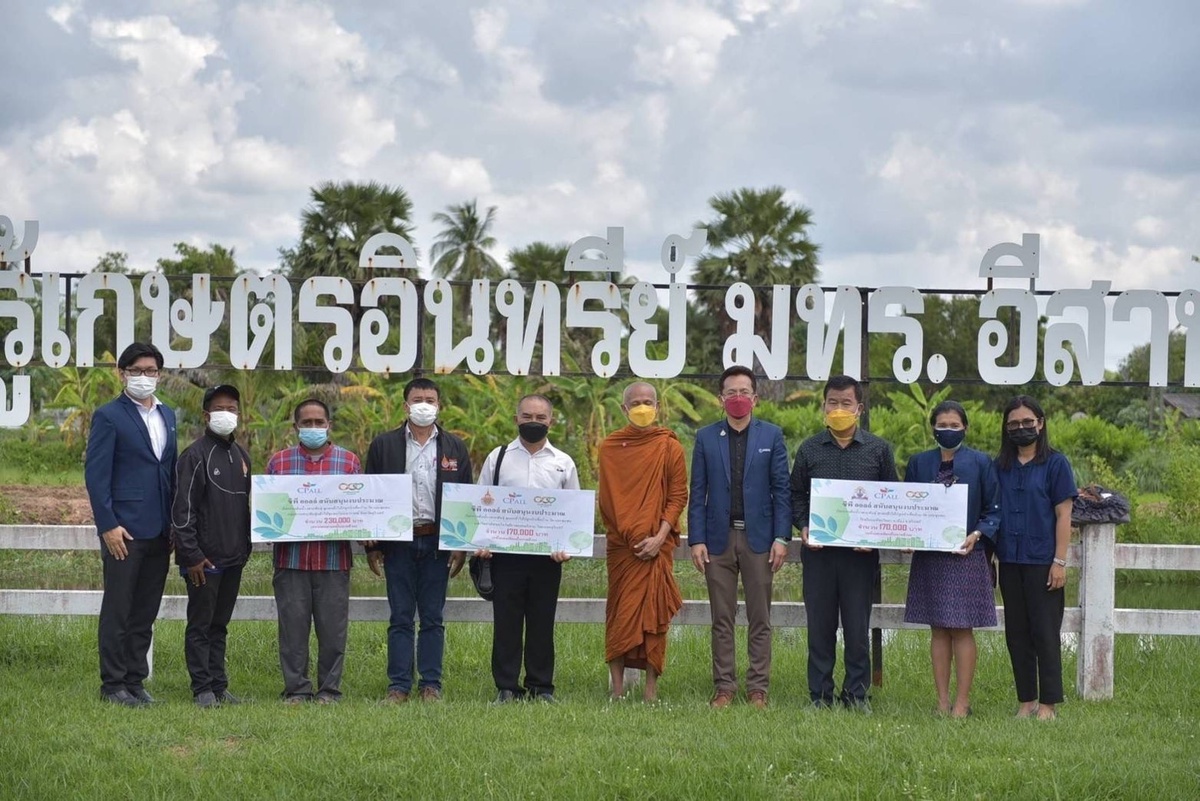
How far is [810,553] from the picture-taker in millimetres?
7195

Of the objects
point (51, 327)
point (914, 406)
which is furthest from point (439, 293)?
point (914, 406)

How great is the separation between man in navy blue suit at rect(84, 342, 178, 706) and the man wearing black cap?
0.53 feet

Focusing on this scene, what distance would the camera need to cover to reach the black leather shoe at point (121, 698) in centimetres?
687

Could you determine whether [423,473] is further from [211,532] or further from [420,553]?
[211,532]

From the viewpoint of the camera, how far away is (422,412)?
23.4 ft

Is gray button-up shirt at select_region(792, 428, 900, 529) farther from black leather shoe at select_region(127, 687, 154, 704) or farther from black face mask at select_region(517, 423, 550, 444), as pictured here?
black leather shoe at select_region(127, 687, 154, 704)

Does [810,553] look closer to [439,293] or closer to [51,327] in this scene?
[439,293]

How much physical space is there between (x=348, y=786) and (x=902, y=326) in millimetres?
5790

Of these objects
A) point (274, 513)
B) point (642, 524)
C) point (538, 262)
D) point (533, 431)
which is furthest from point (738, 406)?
point (538, 262)

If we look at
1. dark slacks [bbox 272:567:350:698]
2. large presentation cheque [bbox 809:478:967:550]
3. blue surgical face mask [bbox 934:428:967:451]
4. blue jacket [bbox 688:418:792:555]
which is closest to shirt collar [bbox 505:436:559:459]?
blue jacket [bbox 688:418:792:555]

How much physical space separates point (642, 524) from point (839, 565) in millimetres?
1143

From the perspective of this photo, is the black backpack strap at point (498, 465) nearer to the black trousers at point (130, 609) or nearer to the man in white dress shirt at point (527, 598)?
the man in white dress shirt at point (527, 598)

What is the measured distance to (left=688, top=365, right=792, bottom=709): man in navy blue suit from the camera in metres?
7.08

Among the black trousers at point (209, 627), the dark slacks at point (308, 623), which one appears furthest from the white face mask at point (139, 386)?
the dark slacks at point (308, 623)
